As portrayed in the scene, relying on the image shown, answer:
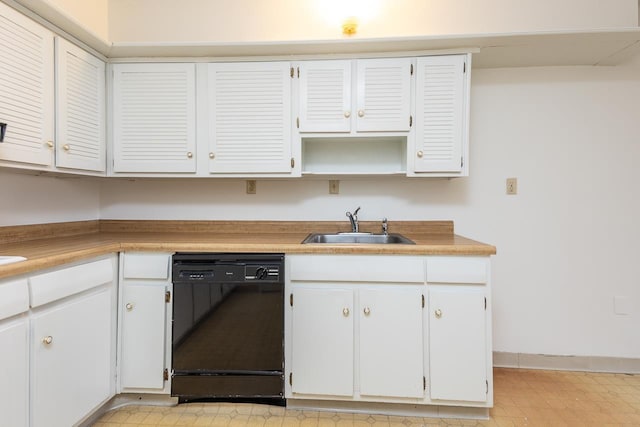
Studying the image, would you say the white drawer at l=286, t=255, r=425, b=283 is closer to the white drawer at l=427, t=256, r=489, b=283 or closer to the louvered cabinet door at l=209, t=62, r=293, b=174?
the white drawer at l=427, t=256, r=489, b=283

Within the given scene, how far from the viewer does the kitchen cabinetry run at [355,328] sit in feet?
5.52

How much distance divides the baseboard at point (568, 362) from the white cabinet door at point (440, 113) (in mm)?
1386

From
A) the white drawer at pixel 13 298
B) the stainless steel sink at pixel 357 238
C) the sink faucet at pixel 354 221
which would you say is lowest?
the white drawer at pixel 13 298

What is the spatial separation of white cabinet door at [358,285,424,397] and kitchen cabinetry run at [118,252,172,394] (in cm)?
105

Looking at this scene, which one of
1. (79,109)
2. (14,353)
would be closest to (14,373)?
(14,353)

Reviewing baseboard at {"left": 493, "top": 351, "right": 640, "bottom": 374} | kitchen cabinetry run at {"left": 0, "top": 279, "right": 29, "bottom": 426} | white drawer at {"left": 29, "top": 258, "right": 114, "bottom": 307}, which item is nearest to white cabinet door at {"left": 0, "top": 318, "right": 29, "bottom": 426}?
kitchen cabinetry run at {"left": 0, "top": 279, "right": 29, "bottom": 426}

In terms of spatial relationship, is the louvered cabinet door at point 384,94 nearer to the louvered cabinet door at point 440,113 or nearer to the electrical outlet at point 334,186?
the louvered cabinet door at point 440,113

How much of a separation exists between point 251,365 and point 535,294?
76.8 inches

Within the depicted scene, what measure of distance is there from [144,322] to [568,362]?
2708 mm

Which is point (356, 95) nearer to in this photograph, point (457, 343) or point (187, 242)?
point (187, 242)

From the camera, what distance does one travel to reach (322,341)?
5.62 ft

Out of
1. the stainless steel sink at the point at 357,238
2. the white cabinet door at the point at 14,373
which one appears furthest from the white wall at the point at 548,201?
the white cabinet door at the point at 14,373

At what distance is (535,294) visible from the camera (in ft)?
7.38

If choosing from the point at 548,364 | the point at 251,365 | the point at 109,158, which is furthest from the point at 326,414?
the point at 109,158
